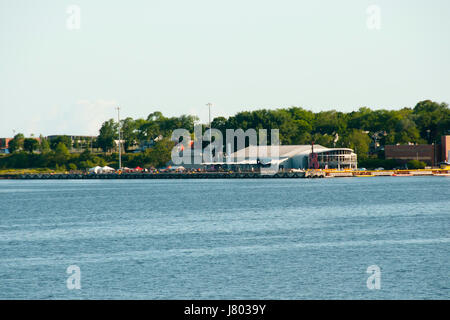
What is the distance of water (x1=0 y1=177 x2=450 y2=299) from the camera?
107 feet

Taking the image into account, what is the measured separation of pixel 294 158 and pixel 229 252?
13519cm

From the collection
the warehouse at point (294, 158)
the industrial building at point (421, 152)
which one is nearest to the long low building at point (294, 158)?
the warehouse at point (294, 158)

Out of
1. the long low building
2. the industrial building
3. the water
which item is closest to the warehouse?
the long low building

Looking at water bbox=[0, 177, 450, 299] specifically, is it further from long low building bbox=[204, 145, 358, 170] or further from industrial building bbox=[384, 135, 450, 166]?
industrial building bbox=[384, 135, 450, 166]

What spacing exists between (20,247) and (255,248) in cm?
1715

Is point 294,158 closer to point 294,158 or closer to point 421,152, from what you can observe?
point 294,158

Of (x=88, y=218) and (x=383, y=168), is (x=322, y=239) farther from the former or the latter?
(x=383, y=168)

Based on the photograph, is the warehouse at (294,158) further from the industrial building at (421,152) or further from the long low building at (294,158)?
the industrial building at (421,152)

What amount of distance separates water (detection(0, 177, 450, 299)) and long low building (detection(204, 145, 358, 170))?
3617 inches

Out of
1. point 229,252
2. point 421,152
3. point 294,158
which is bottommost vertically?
point 229,252

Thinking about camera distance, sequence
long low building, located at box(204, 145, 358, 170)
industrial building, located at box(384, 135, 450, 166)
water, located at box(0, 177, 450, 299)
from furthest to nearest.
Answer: industrial building, located at box(384, 135, 450, 166), long low building, located at box(204, 145, 358, 170), water, located at box(0, 177, 450, 299)

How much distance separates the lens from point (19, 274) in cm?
3700

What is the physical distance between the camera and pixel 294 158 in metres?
178

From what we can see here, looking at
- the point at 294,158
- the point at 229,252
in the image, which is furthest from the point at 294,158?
the point at 229,252
